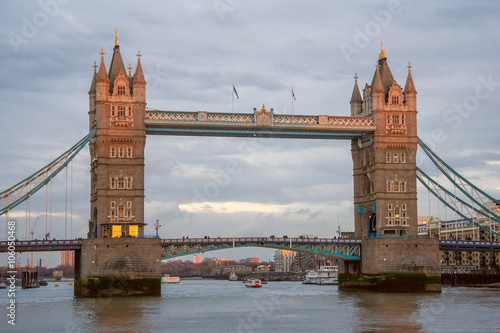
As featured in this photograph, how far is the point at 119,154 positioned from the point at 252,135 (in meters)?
16.3

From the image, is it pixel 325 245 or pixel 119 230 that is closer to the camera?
pixel 119 230

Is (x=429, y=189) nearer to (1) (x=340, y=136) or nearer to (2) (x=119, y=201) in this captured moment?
(1) (x=340, y=136)

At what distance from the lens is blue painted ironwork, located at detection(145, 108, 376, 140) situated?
96.1 meters

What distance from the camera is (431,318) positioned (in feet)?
212

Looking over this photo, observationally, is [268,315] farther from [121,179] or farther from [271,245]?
[121,179]

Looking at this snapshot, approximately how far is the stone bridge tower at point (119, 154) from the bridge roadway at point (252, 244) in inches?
167

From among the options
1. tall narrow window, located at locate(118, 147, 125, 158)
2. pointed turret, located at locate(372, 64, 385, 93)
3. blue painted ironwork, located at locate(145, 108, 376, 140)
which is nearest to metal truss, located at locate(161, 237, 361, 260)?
tall narrow window, located at locate(118, 147, 125, 158)

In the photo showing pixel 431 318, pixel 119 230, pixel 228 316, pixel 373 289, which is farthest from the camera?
pixel 373 289

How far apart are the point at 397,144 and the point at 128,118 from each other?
33166 millimetres

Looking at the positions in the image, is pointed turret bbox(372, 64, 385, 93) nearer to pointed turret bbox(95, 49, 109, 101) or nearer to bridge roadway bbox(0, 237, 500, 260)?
bridge roadway bbox(0, 237, 500, 260)

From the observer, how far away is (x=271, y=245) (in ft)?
325

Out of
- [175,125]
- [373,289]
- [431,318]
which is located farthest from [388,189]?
[431,318]

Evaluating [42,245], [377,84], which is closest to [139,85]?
[42,245]

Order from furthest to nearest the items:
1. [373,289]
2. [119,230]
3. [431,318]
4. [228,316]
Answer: [373,289], [119,230], [228,316], [431,318]
